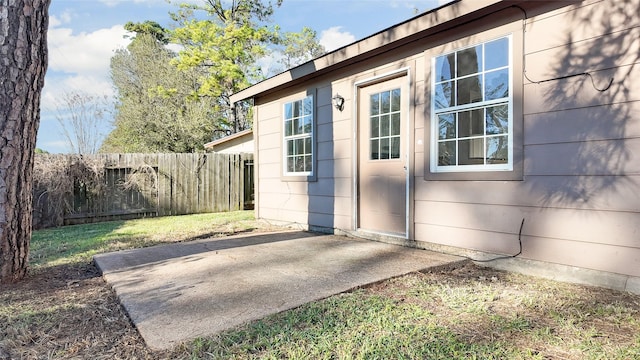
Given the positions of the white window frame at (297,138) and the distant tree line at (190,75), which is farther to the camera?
the distant tree line at (190,75)

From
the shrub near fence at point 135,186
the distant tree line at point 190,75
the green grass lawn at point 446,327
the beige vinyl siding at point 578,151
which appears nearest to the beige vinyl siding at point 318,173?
the beige vinyl siding at point 578,151

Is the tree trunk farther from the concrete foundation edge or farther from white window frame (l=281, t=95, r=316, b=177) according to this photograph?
the concrete foundation edge

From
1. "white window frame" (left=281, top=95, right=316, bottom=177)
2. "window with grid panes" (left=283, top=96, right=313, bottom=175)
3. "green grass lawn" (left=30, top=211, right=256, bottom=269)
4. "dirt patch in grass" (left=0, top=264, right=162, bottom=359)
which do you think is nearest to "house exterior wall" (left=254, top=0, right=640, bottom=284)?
"white window frame" (left=281, top=95, right=316, bottom=177)

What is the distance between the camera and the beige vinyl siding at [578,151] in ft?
8.67

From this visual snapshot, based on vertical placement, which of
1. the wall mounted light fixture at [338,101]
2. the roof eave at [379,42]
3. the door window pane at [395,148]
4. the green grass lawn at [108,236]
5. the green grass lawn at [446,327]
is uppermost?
the roof eave at [379,42]

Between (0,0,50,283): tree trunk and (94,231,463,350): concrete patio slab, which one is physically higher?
(0,0,50,283): tree trunk

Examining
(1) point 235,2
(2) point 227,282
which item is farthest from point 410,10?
(2) point 227,282

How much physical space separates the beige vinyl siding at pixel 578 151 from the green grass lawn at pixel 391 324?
0.35 m

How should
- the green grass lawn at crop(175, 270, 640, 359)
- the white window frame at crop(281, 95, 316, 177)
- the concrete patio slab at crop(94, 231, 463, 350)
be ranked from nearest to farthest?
1. the green grass lawn at crop(175, 270, 640, 359)
2. the concrete patio slab at crop(94, 231, 463, 350)
3. the white window frame at crop(281, 95, 316, 177)

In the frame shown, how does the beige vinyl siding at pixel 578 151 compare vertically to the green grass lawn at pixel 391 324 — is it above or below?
above

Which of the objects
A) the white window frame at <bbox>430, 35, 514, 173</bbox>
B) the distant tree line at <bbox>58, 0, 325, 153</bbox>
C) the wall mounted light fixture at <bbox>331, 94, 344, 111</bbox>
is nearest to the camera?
the white window frame at <bbox>430, 35, 514, 173</bbox>

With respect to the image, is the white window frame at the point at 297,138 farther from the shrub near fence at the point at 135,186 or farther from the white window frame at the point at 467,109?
the shrub near fence at the point at 135,186

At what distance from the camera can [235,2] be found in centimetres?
1612

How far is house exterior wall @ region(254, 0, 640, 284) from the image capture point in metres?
2.66
